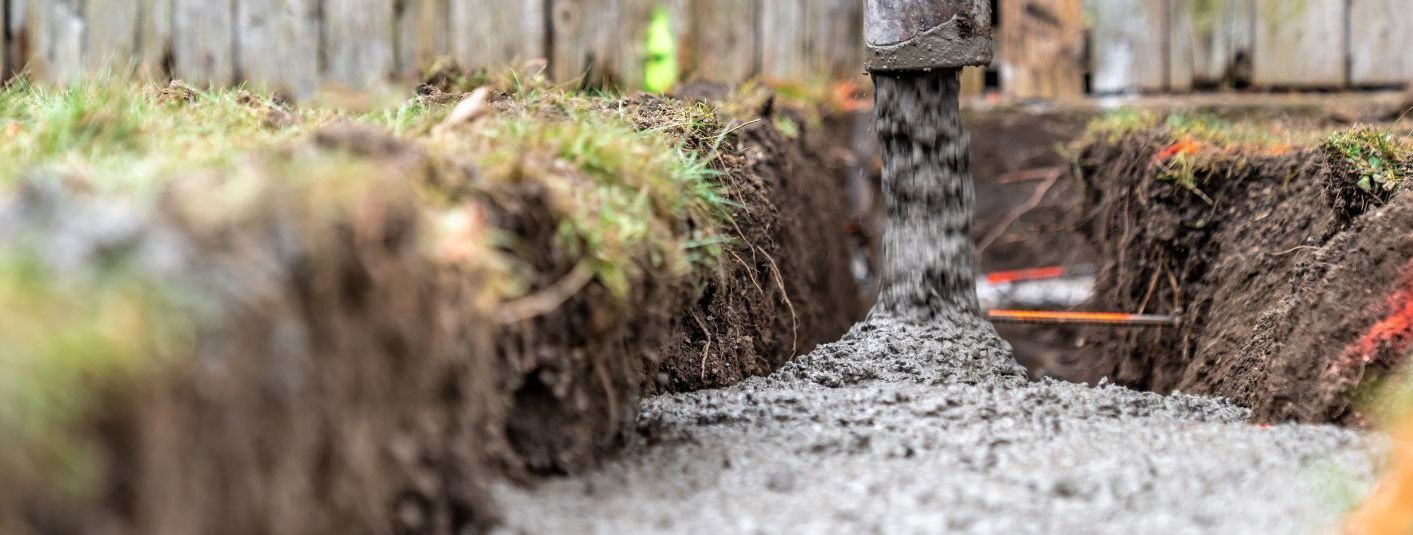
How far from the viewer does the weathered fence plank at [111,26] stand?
20.1ft

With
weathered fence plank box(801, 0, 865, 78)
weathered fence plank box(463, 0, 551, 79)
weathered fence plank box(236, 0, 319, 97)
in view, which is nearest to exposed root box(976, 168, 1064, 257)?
weathered fence plank box(801, 0, 865, 78)

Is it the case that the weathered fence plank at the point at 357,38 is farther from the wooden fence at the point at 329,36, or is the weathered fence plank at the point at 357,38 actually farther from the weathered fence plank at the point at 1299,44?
the weathered fence plank at the point at 1299,44

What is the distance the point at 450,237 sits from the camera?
6.15ft

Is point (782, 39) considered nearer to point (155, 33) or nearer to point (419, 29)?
point (419, 29)

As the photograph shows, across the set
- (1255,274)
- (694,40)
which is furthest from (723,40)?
(1255,274)

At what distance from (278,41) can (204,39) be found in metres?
0.32

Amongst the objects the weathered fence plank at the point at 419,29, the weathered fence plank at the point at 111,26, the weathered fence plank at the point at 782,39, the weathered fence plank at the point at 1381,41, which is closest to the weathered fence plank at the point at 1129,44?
the weathered fence plank at the point at 1381,41

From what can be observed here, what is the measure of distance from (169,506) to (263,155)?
74 cm

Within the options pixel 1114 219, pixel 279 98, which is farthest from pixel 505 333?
pixel 1114 219

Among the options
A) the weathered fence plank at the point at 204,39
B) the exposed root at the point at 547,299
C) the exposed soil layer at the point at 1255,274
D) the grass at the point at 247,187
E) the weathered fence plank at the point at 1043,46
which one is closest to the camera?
the grass at the point at 247,187

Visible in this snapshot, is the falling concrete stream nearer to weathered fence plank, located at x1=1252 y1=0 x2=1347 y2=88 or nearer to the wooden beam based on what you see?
the wooden beam

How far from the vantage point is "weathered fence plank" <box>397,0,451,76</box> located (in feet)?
20.5

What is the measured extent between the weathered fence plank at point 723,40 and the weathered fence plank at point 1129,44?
1.74 meters

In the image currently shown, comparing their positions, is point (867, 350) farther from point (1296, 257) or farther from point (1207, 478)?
point (1207, 478)
